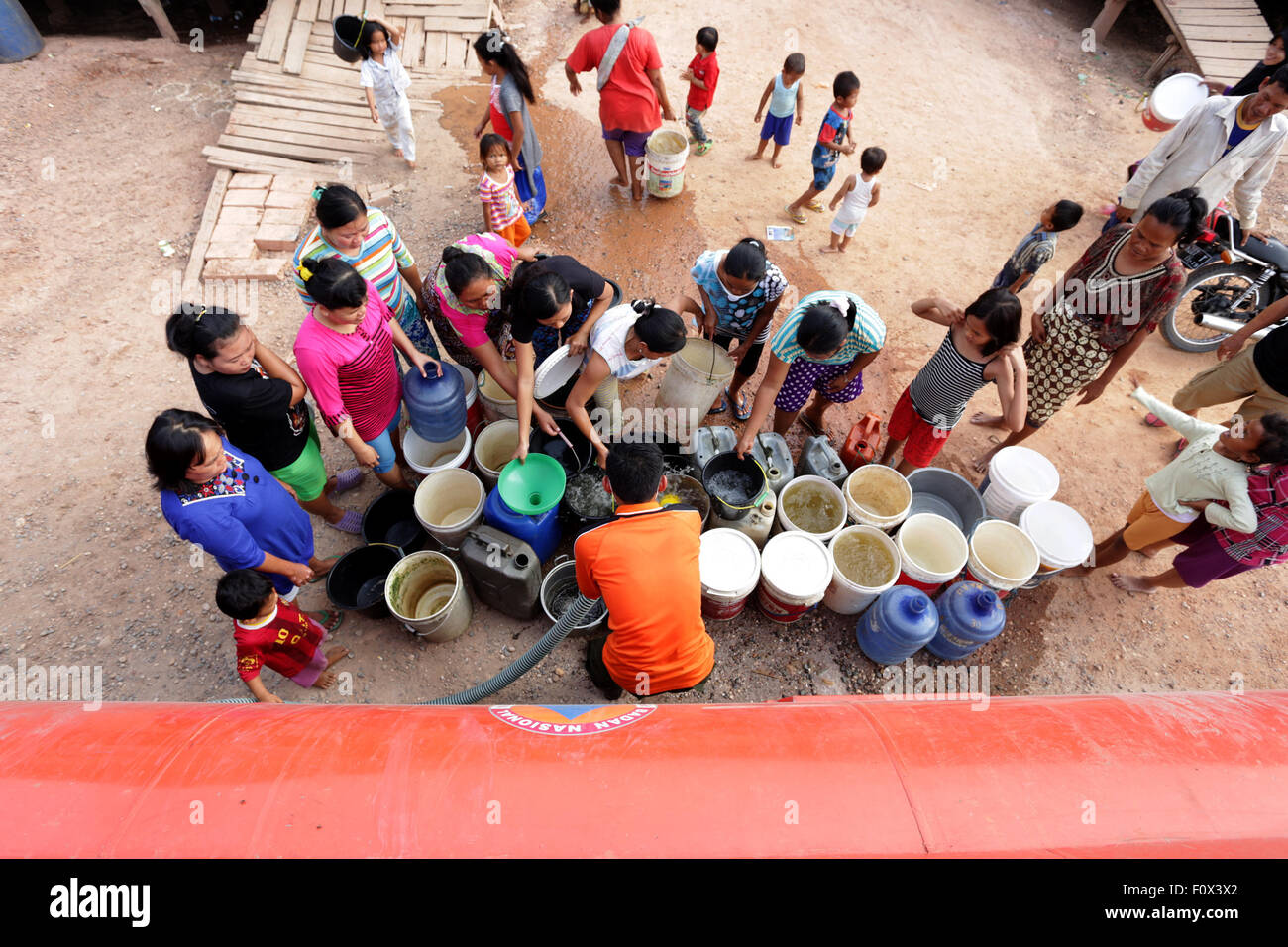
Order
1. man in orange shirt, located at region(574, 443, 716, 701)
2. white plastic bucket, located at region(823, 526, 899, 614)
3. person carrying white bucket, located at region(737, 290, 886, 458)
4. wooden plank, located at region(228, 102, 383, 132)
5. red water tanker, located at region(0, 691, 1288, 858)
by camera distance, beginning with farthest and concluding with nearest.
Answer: wooden plank, located at region(228, 102, 383, 132), white plastic bucket, located at region(823, 526, 899, 614), person carrying white bucket, located at region(737, 290, 886, 458), man in orange shirt, located at region(574, 443, 716, 701), red water tanker, located at region(0, 691, 1288, 858)

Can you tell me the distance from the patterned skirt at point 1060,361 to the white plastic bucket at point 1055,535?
79cm

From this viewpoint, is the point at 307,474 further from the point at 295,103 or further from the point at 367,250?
the point at 295,103

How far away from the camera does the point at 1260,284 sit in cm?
471

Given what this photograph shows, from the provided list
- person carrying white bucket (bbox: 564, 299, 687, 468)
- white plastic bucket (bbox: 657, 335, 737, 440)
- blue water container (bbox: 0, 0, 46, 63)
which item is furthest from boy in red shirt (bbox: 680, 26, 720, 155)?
blue water container (bbox: 0, 0, 46, 63)

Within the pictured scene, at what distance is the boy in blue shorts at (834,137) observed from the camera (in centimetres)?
514

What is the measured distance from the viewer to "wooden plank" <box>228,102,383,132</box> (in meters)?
6.07

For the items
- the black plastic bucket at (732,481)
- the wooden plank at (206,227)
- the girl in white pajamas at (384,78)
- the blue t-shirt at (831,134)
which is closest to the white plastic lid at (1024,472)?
the black plastic bucket at (732,481)

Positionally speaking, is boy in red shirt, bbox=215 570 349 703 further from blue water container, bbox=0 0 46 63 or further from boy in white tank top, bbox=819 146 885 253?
blue water container, bbox=0 0 46 63

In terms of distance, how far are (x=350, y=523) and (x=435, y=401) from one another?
111 cm

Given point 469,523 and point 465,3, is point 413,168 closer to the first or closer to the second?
point 465,3

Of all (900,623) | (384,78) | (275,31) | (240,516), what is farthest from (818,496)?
(275,31)

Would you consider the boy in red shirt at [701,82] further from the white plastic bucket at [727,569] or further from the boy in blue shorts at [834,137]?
the white plastic bucket at [727,569]

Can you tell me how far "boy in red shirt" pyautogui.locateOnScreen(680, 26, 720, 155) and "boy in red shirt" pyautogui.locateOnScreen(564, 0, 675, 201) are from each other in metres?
0.72

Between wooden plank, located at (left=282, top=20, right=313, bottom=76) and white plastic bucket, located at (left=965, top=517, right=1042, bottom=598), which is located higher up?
white plastic bucket, located at (left=965, top=517, right=1042, bottom=598)
